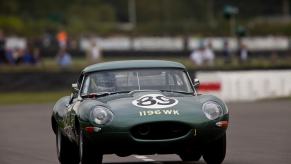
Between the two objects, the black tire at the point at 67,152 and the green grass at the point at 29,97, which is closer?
the black tire at the point at 67,152

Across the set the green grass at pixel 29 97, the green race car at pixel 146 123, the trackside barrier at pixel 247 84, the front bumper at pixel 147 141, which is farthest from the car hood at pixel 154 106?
the green grass at pixel 29 97

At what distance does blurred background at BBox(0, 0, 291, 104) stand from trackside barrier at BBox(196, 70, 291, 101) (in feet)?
0.09

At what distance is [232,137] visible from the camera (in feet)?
53.5

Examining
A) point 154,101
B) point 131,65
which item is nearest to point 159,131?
point 154,101

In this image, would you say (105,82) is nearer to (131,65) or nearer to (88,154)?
(131,65)

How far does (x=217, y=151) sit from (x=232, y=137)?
5.26 meters

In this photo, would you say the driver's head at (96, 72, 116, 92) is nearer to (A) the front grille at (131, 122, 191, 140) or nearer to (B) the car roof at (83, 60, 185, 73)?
(B) the car roof at (83, 60, 185, 73)

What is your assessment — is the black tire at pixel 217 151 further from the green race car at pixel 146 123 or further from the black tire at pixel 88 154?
the black tire at pixel 88 154

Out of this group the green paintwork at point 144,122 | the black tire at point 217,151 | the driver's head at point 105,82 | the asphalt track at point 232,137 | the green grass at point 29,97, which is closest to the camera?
the green paintwork at point 144,122

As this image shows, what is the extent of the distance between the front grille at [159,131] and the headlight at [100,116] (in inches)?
11.5

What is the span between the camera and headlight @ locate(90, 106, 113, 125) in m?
10.5

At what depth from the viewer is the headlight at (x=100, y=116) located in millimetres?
10469

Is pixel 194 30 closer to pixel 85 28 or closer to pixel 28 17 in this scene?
pixel 85 28

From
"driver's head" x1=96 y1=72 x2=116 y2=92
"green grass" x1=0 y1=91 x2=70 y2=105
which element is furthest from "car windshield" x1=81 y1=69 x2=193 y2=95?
"green grass" x1=0 y1=91 x2=70 y2=105
